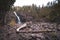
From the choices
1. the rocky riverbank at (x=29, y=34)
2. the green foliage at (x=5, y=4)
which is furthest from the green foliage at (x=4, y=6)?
the rocky riverbank at (x=29, y=34)

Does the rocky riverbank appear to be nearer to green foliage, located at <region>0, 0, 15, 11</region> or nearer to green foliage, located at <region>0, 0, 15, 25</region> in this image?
green foliage, located at <region>0, 0, 15, 25</region>

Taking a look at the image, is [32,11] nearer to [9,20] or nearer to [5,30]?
[9,20]

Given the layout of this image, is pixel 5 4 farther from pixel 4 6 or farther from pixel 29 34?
pixel 29 34

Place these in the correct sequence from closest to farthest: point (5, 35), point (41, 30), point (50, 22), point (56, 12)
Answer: point (56, 12), point (5, 35), point (41, 30), point (50, 22)

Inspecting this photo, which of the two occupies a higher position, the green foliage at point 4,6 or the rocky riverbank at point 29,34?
the green foliage at point 4,6

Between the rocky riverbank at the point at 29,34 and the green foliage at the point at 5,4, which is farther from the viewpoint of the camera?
the rocky riverbank at the point at 29,34

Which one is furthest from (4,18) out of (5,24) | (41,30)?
(41,30)

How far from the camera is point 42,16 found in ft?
42.9

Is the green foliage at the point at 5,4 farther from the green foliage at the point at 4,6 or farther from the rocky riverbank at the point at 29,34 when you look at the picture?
the rocky riverbank at the point at 29,34

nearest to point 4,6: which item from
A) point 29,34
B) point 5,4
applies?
point 5,4

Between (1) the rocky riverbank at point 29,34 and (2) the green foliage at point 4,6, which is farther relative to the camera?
(1) the rocky riverbank at point 29,34

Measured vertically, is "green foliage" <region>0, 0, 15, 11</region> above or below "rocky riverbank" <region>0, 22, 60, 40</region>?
above

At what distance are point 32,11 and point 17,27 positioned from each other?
Result: 226cm

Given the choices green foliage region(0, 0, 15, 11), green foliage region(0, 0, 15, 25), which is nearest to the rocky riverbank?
green foliage region(0, 0, 15, 25)
